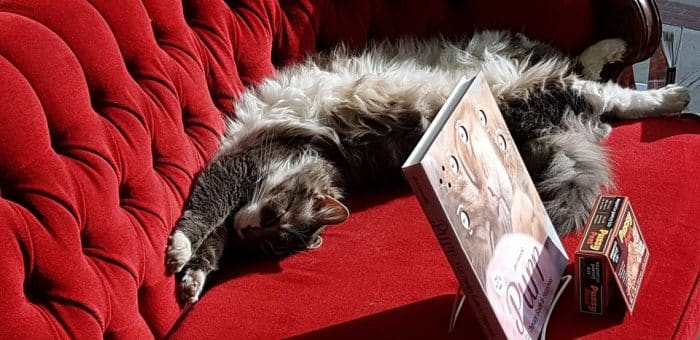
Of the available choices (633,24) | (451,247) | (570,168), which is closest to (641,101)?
(633,24)

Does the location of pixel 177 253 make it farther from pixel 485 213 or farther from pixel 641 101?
pixel 641 101

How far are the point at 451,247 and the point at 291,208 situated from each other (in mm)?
905

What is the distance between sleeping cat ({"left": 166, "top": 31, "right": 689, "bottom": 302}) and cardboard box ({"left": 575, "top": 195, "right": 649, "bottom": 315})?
0.30 m

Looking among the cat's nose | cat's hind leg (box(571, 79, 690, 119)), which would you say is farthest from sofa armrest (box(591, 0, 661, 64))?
the cat's nose

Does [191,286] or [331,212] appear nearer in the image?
[191,286]

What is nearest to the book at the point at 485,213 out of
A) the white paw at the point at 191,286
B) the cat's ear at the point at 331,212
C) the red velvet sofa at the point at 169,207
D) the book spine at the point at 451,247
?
the book spine at the point at 451,247

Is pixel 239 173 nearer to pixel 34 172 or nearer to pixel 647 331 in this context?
pixel 34 172

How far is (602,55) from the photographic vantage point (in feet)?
7.59

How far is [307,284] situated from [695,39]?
280 cm

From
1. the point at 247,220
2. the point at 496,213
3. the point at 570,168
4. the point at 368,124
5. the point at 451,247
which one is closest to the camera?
the point at 451,247

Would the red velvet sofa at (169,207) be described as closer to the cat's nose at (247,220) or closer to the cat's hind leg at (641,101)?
the cat's hind leg at (641,101)

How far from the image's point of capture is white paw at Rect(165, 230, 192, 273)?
1784 mm

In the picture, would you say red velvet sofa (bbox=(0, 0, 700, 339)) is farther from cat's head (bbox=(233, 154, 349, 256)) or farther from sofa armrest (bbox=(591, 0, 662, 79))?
sofa armrest (bbox=(591, 0, 662, 79))

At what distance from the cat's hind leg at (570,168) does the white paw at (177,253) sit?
0.83 meters
